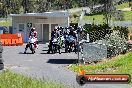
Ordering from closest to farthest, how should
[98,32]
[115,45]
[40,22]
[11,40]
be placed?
[115,45]
[98,32]
[11,40]
[40,22]

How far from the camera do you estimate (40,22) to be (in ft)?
159

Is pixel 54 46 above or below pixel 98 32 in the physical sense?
below

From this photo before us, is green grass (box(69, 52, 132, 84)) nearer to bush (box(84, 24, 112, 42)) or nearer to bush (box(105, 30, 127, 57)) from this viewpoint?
bush (box(105, 30, 127, 57))

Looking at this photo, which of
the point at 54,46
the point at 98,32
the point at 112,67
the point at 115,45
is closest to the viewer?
the point at 112,67

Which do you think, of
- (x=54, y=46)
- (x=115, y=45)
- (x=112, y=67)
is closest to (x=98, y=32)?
(x=54, y=46)

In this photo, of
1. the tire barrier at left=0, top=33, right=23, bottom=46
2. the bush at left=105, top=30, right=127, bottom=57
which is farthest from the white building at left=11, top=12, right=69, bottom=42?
the bush at left=105, top=30, right=127, bottom=57

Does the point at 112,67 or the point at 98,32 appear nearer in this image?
the point at 112,67

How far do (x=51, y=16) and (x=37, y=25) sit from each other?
1.89 m

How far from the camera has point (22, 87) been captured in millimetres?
11992

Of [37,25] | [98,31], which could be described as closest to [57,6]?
[37,25]

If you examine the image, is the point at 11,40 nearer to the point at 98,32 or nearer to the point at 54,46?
the point at 98,32

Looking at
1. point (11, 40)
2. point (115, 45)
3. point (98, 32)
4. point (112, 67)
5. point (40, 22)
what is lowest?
point (112, 67)

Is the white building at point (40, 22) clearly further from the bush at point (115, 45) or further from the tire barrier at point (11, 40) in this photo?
the bush at point (115, 45)

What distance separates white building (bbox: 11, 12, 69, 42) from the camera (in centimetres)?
4772
